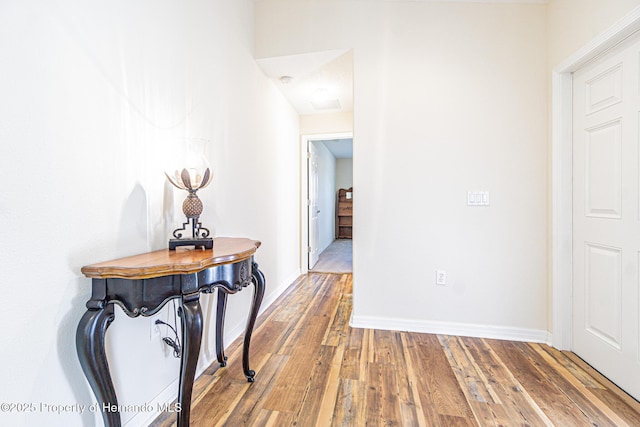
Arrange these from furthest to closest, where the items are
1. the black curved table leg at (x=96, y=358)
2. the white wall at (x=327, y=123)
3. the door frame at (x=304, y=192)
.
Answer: the door frame at (x=304, y=192) → the white wall at (x=327, y=123) → the black curved table leg at (x=96, y=358)

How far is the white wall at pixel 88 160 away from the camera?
0.89 m

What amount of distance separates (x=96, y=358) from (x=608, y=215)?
8.57 ft

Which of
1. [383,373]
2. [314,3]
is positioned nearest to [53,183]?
[383,373]

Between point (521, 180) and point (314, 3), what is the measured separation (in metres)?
2.20

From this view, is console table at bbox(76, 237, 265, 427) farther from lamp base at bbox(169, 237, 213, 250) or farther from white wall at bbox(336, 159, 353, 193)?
white wall at bbox(336, 159, 353, 193)

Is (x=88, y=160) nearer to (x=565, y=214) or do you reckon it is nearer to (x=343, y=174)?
(x=565, y=214)

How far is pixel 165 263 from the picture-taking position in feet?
3.49

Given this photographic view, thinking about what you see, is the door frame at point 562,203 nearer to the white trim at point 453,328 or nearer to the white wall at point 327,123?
the white trim at point 453,328

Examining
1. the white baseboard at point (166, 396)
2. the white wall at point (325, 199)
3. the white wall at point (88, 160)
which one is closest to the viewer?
the white wall at point (88, 160)

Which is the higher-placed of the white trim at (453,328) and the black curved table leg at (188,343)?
the black curved table leg at (188,343)

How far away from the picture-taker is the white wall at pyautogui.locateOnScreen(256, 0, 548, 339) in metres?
2.26

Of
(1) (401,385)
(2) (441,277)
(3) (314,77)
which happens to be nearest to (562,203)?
(2) (441,277)

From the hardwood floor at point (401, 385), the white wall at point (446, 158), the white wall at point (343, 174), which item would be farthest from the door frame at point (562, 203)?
the white wall at point (343, 174)

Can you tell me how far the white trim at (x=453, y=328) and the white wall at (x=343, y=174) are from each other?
6463mm
